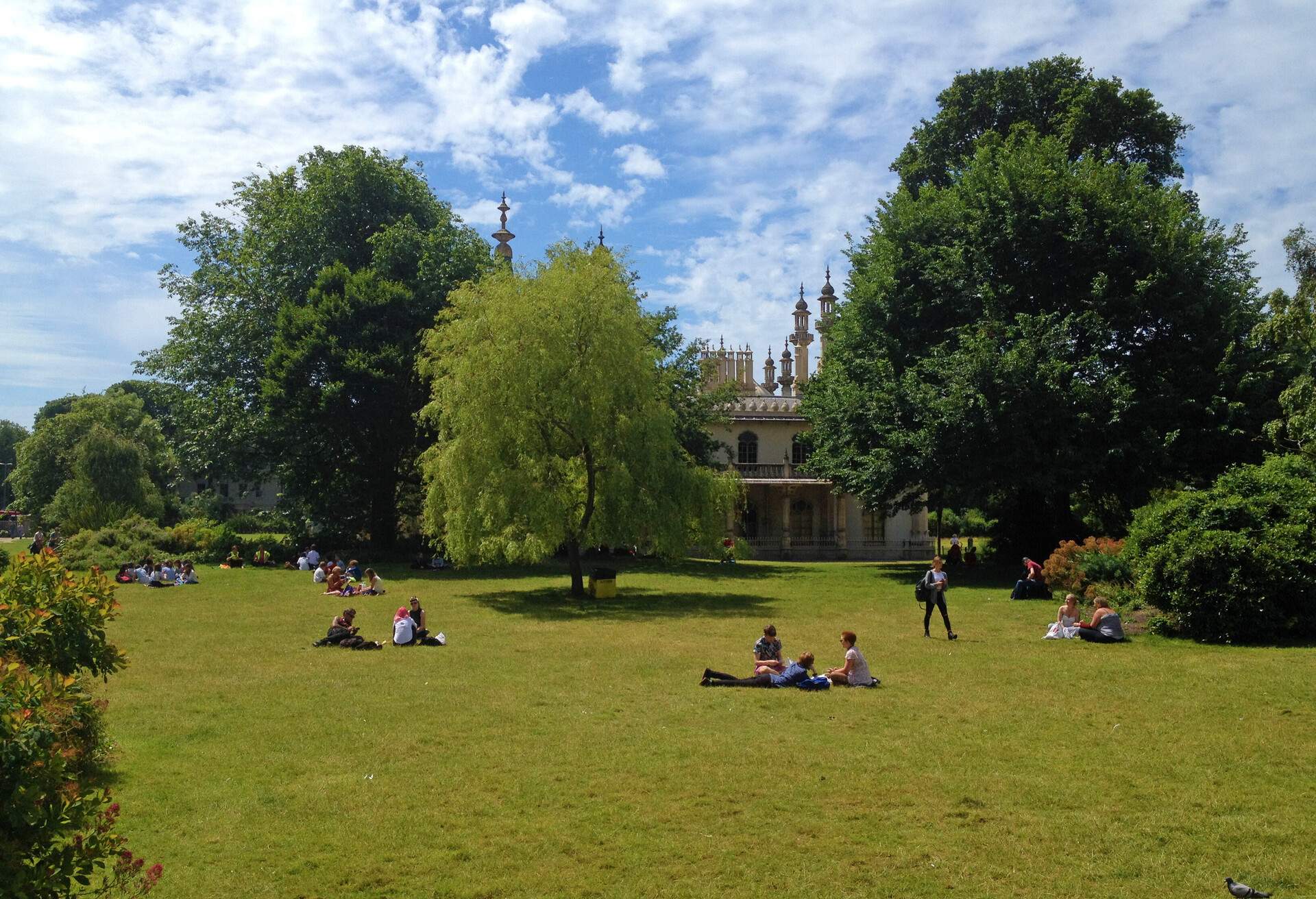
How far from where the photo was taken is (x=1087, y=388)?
29938 millimetres

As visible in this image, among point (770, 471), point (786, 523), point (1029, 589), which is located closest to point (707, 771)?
point (1029, 589)

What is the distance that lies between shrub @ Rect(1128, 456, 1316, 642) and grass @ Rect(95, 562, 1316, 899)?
3.40 feet

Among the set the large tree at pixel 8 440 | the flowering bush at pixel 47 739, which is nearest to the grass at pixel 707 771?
the flowering bush at pixel 47 739

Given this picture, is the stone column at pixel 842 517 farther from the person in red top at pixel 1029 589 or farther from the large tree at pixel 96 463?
the large tree at pixel 96 463

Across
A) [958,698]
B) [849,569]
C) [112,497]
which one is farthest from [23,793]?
[112,497]

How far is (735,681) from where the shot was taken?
50.1 feet

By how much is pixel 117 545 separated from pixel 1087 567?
116ft

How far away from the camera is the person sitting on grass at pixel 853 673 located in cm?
1527

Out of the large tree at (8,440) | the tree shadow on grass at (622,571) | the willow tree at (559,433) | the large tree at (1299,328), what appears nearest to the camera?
the large tree at (1299,328)

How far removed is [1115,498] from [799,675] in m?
23.9

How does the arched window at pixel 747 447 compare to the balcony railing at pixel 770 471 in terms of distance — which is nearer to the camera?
the balcony railing at pixel 770 471

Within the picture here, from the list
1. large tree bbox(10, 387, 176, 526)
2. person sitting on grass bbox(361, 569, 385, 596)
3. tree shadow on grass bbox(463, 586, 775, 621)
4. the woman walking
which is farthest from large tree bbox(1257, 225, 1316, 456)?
large tree bbox(10, 387, 176, 526)

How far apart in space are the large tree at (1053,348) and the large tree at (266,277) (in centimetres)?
1858

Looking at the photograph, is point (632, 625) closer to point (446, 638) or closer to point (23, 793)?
point (446, 638)
